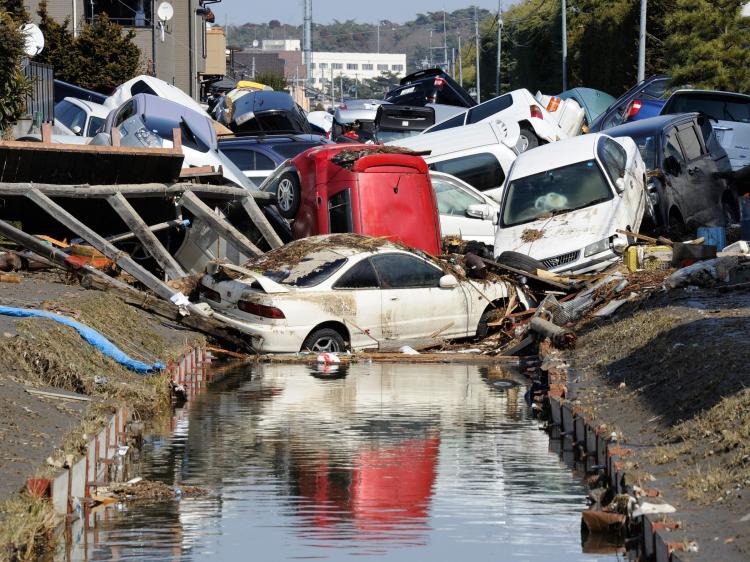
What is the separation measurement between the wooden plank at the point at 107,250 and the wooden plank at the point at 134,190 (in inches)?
6.8

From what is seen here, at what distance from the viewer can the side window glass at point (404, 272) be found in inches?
719

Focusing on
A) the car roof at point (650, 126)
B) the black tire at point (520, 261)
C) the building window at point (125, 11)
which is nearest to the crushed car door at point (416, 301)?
the black tire at point (520, 261)

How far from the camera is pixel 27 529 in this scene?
795cm

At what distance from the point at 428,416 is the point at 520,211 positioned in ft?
27.7

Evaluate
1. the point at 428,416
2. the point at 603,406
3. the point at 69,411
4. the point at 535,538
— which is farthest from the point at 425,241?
the point at 535,538

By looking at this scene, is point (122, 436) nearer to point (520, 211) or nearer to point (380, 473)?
point (380, 473)

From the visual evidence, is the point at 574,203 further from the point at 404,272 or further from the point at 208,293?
the point at 208,293

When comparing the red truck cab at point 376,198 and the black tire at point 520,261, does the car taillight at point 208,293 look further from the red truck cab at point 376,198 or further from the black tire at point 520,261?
the black tire at point 520,261

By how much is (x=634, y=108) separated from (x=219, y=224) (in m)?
15.0

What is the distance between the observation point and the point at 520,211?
71.8 ft

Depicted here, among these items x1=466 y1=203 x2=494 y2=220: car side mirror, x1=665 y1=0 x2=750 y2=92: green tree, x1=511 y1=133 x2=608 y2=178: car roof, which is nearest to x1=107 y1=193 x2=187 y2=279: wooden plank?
x1=466 y1=203 x2=494 y2=220: car side mirror

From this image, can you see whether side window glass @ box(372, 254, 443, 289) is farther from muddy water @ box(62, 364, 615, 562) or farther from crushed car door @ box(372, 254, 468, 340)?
muddy water @ box(62, 364, 615, 562)

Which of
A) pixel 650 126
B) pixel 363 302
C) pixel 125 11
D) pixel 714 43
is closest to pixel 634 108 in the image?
pixel 650 126

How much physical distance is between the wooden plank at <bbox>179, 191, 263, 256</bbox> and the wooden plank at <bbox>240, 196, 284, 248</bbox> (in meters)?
0.36
